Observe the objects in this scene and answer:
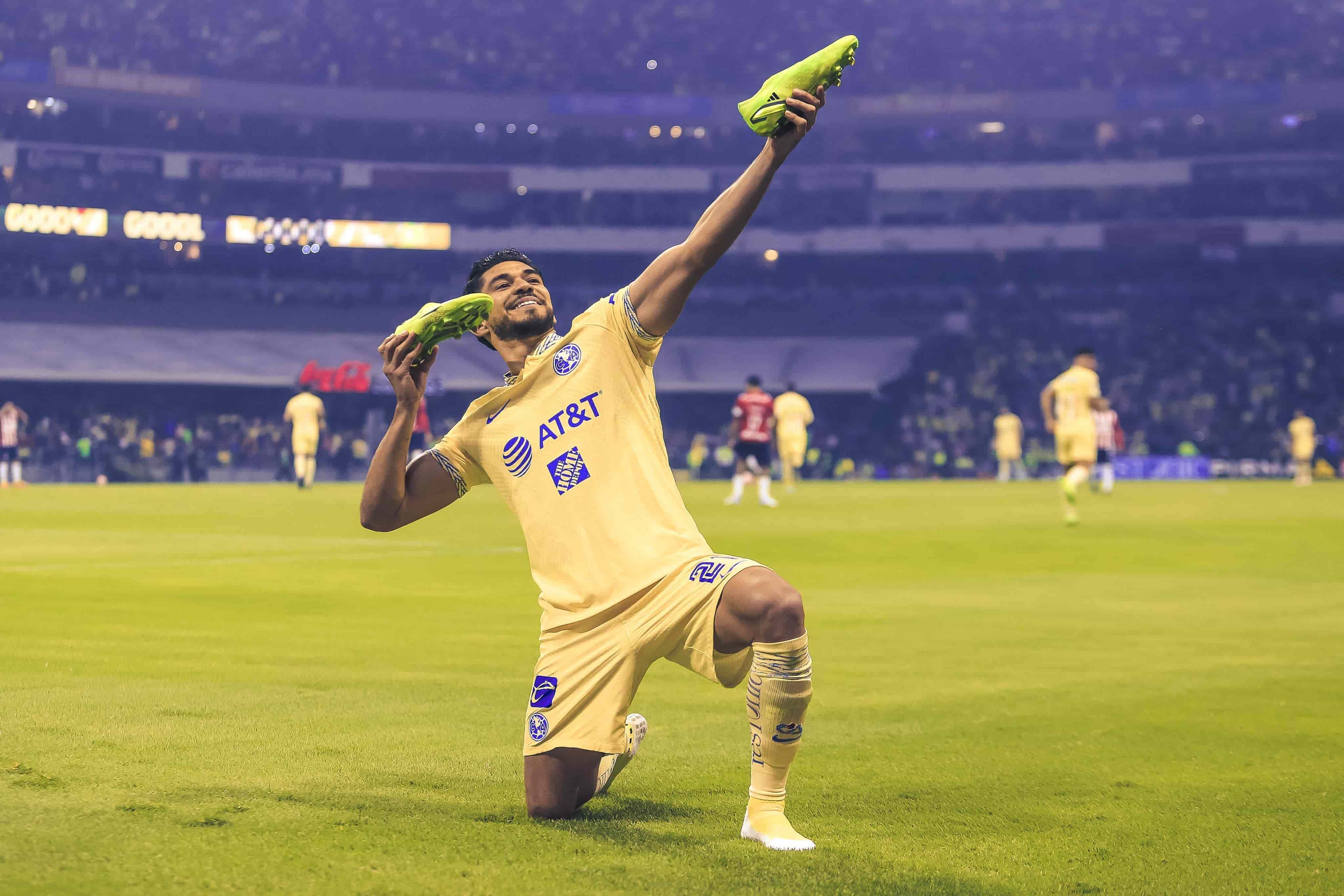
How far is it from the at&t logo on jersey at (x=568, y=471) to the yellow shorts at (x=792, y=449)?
Answer: 28.2 metres

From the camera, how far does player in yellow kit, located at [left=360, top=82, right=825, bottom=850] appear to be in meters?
4.05

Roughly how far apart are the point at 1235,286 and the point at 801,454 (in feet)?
99.2

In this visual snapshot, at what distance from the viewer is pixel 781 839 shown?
3902 millimetres

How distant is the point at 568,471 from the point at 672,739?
5.85 feet

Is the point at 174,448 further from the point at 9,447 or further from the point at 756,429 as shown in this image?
the point at 756,429

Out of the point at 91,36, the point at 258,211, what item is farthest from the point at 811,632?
the point at 91,36

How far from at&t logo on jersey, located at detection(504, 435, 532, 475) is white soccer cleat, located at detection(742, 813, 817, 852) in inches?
51.5

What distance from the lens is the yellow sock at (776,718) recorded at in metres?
3.99

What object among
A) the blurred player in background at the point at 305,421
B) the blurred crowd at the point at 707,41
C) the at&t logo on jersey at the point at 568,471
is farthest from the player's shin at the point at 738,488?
the blurred crowd at the point at 707,41

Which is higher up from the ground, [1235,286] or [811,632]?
[1235,286]

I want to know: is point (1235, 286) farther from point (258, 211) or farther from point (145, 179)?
point (145, 179)

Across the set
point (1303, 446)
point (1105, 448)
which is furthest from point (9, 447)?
point (1303, 446)

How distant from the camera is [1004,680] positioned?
24.6 ft

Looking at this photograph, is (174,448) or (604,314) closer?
(604,314)
